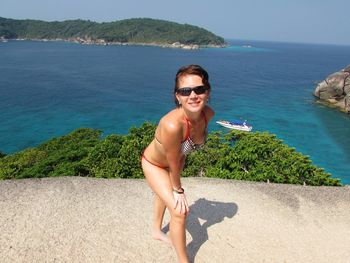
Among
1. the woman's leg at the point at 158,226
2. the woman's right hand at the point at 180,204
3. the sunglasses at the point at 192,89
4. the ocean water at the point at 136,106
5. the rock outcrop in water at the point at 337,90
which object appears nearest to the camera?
the sunglasses at the point at 192,89

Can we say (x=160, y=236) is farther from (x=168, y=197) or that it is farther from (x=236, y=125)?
(x=236, y=125)

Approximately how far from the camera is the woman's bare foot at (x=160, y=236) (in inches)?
232

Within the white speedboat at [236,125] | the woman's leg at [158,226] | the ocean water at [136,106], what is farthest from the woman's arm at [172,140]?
the white speedboat at [236,125]

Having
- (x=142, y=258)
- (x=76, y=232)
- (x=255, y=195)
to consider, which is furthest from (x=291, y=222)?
(x=76, y=232)

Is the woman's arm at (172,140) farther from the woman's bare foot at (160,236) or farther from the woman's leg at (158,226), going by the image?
the woman's bare foot at (160,236)

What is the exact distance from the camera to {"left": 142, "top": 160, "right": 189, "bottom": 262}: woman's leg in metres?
4.54

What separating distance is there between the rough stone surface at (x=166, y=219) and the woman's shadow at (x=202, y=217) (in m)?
0.02

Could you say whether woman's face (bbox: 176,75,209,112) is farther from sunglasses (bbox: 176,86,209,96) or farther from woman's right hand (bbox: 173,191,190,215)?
woman's right hand (bbox: 173,191,190,215)

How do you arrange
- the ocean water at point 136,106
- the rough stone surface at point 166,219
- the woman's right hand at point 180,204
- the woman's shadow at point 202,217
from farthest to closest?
the ocean water at point 136,106 → the woman's shadow at point 202,217 → the rough stone surface at point 166,219 → the woman's right hand at point 180,204

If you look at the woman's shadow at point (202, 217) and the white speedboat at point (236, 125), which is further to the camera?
the white speedboat at point (236, 125)

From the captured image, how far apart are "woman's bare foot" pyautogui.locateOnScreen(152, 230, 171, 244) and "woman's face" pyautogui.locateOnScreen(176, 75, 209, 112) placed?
2908mm

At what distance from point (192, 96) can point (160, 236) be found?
309cm

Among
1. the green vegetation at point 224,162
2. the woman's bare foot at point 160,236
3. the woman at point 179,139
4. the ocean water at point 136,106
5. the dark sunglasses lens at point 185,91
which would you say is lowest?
the ocean water at point 136,106

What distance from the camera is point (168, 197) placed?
14.9 ft
